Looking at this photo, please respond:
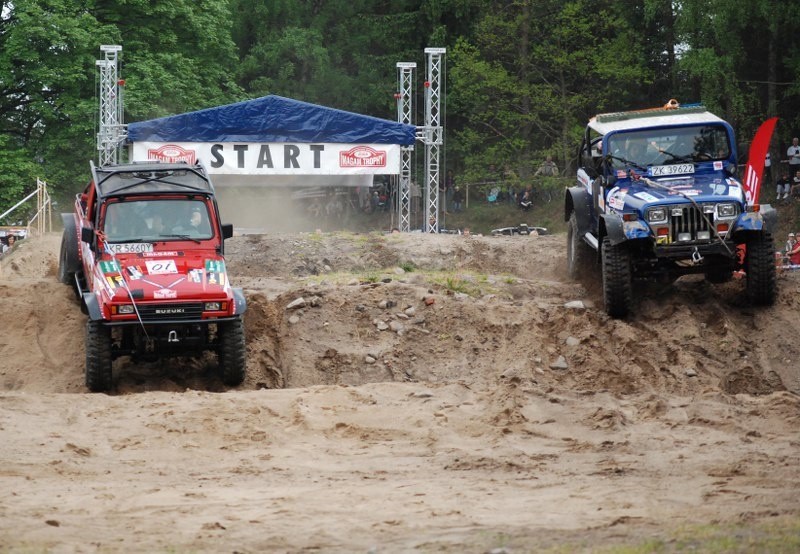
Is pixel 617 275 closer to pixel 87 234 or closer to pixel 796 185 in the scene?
pixel 87 234

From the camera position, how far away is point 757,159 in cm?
1616

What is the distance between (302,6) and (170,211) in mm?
35704

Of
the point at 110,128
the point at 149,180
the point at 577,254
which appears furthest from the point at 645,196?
the point at 110,128

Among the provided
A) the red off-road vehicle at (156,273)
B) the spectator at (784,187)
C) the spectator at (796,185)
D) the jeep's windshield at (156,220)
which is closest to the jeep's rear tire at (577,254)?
the red off-road vehicle at (156,273)

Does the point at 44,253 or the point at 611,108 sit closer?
the point at 44,253

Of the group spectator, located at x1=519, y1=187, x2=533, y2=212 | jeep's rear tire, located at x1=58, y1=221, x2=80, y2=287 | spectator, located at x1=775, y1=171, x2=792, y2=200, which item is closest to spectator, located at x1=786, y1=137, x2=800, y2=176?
spectator, located at x1=775, y1=171, x2=792, y2=200

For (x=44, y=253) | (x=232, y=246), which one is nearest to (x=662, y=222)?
(x=232, y=246)

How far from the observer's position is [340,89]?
4562 centimetres

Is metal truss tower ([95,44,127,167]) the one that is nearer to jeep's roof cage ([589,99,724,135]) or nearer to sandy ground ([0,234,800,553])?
sandy ground ([0,234,800,553])

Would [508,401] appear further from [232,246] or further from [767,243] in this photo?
[232,246]

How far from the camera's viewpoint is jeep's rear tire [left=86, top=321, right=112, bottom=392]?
12.7 meters

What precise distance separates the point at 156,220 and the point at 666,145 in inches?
266

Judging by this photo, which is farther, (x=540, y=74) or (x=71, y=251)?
(x=540, y=74)

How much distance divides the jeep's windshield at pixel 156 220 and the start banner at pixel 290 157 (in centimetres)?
1099
